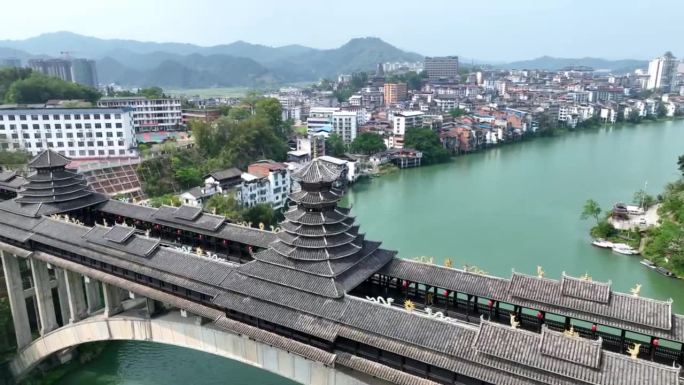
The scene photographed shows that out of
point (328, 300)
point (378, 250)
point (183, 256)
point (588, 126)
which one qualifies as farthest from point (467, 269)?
point (588, 126)

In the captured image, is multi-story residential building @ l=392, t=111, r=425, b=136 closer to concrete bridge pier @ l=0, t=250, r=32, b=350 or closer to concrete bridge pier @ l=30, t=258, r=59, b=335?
concrete bridge pier @ l=30, t=258, r=59, b=335

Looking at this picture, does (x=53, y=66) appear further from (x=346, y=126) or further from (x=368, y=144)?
(x=368, y=144)

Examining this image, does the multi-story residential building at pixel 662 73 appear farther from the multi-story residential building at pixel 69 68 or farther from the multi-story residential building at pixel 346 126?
the multi-story residential building at pixel 69 68

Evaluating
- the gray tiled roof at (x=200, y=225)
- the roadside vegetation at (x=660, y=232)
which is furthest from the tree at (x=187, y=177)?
the roadside vegetation at (x=660, y=232)

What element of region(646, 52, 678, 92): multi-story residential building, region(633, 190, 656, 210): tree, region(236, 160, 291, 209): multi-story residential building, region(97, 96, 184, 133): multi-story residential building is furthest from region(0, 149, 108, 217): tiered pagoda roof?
region(646, 52, 678, 92): multi-story residential building

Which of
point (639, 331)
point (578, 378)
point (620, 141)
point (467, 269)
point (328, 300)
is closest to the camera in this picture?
point (578, 378)

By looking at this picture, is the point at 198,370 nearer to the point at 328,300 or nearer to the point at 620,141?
the point at 328,300
